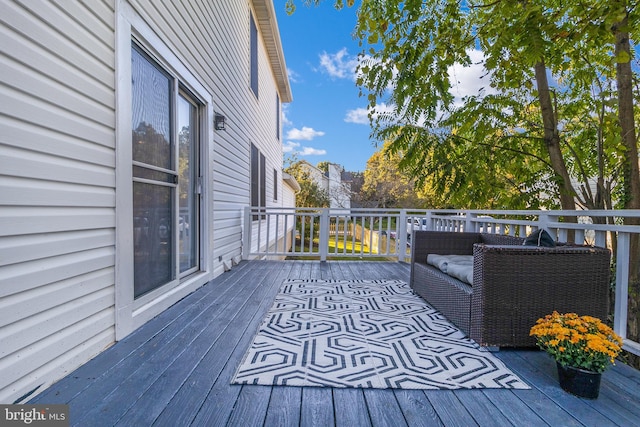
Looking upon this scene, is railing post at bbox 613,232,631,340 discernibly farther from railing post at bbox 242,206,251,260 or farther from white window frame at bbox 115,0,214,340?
railing post at bbox 242,206,251,260

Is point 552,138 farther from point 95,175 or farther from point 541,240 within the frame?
point 95,175

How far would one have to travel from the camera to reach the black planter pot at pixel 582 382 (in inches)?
56.9

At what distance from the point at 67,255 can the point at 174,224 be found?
46.9 inches

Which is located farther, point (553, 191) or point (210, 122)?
point (553, 191)

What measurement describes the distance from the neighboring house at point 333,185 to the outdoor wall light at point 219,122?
1603 centimetres

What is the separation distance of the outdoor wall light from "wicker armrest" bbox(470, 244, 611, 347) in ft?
10.7

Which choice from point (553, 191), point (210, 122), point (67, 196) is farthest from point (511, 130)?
point (67, 196)

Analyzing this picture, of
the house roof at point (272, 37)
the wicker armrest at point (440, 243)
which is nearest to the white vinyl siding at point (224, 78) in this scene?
the house roof at point (272, 37)

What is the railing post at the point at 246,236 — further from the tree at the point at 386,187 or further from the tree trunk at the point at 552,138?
the tree at the point at 386,187

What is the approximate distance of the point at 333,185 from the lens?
71.6ft

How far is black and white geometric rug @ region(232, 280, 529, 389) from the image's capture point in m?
1.58

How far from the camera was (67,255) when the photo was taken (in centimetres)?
162

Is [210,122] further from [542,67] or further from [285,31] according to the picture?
[285,31]

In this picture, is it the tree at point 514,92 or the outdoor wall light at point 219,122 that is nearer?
the tree at point 514,92
